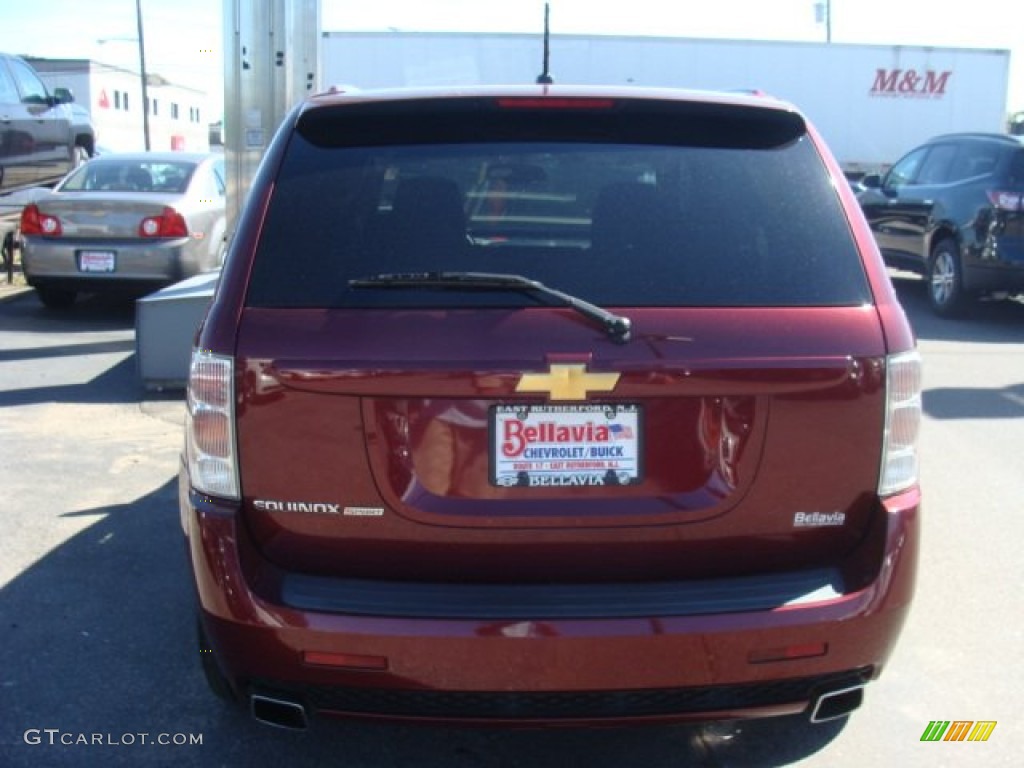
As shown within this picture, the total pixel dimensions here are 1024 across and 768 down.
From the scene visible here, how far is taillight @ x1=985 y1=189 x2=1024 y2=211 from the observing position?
10703 millimetres

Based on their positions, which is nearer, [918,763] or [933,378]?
[918,763]

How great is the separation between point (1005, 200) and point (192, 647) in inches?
366

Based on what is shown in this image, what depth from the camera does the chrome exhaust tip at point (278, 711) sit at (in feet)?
9.14

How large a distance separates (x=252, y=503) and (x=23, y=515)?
303 centimetres

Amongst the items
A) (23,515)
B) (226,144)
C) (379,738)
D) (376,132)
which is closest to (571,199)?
(376,132)

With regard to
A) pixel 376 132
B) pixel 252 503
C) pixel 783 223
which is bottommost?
pixel 252 503

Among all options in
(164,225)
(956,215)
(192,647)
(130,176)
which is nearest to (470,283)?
(192,647)

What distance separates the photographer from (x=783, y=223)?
2918 mm

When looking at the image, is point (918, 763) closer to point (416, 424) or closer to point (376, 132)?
point (416, 424)

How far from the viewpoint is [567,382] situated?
264 cm

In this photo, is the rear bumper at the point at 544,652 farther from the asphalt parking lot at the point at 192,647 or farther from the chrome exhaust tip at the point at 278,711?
the asphalt parking lot at the point at 192,647

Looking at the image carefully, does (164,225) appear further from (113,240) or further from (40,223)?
(40,223)

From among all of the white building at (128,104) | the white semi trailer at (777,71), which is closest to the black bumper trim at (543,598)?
the white semi trailer at (777,71)

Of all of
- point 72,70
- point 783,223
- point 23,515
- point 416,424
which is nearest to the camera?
point 416,424
